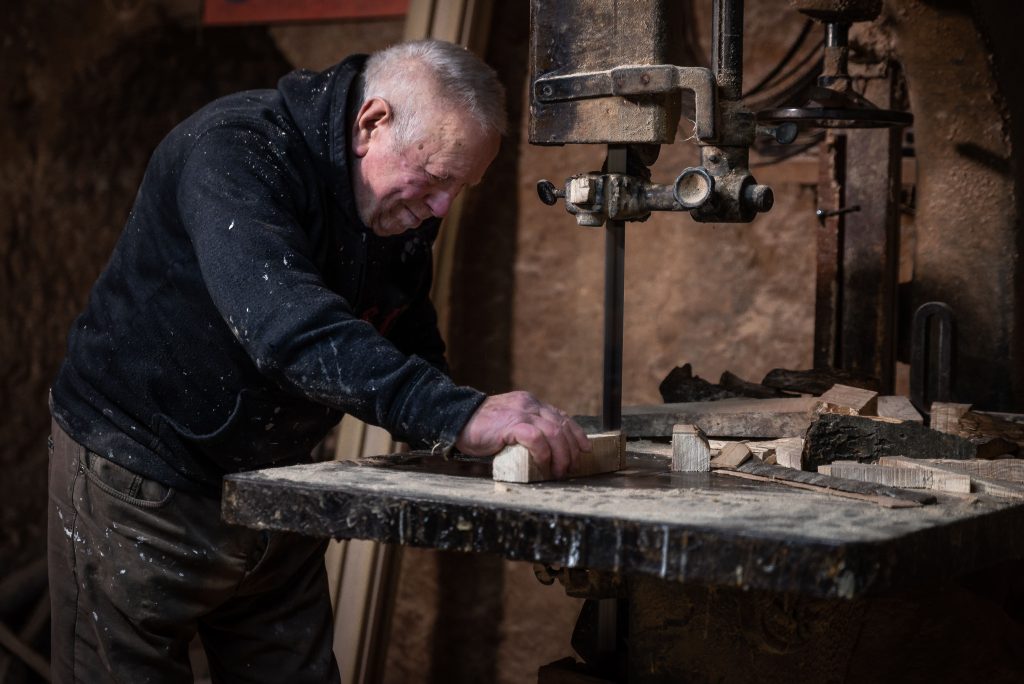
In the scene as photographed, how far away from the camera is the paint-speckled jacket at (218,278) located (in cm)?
209

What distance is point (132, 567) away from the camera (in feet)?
7.75

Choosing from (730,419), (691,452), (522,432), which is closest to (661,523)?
(522,432)

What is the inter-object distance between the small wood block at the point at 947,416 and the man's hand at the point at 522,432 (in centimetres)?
85

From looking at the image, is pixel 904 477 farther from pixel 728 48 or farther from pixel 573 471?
pixel 728 48

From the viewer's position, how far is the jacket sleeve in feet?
6.20

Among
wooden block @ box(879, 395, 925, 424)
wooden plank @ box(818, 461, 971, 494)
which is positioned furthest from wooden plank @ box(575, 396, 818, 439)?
wooden plank @ box(818, 461, 971, 494)

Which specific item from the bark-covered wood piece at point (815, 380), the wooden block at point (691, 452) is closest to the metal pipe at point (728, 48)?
the wooden block at point (691, 452)

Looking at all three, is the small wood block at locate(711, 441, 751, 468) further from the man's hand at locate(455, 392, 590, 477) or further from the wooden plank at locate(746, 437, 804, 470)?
the man's hand at locate(455, 392, 590, 477)

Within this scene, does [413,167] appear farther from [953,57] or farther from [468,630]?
[468,630]

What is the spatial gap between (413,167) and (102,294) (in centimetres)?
64

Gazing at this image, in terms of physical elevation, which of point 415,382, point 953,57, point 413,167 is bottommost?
point 415,382

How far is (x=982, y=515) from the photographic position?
1737mm

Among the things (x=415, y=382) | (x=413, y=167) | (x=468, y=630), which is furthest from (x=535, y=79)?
(x=468, y=630)

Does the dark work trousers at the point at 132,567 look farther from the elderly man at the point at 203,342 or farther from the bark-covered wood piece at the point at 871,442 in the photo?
the bark-covered wood piece at the point at 871,442
